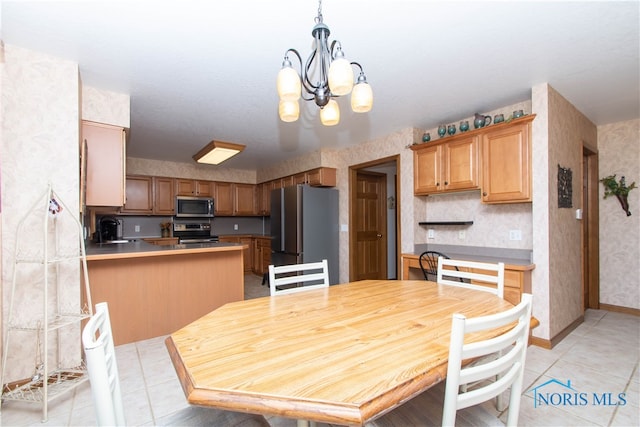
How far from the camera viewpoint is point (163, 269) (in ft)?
9.42

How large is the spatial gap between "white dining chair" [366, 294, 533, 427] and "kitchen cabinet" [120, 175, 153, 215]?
17.7 feet

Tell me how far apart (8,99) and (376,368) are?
272 centimetres

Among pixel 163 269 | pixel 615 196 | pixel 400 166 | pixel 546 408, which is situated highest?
pixel 400 166

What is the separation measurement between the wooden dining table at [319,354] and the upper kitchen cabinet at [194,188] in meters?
4.73

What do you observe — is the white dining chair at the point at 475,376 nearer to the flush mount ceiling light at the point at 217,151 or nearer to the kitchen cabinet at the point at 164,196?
the flush mount ceiling light at the point at 217,151

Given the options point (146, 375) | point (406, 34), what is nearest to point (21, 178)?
point (146, 375)

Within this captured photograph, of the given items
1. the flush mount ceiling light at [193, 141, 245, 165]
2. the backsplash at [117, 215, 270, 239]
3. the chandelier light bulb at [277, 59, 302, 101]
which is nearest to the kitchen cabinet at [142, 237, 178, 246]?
the backsplash at [117, 215, 270, 239]

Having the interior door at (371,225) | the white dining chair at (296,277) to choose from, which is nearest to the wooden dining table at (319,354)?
the white dining chair at (296,277)

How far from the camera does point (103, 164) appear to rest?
8.52 feet

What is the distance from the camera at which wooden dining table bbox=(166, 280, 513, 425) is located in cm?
72

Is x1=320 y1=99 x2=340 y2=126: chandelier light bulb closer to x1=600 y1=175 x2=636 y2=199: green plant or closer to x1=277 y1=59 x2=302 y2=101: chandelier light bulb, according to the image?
x1=277 y1=59 x2=302 y2=101: chandelier light bulb

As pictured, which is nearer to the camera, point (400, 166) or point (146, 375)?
point (146, 375)

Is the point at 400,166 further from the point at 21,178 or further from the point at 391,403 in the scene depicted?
the point at 21,178

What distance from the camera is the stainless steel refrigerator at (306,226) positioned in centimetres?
434
